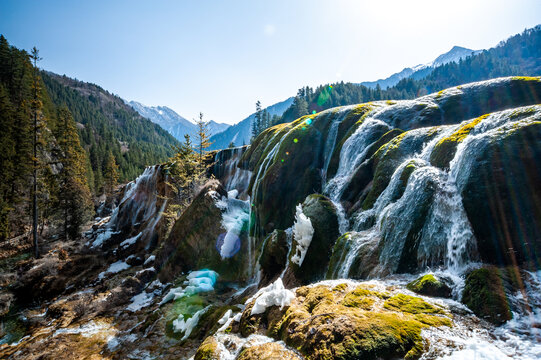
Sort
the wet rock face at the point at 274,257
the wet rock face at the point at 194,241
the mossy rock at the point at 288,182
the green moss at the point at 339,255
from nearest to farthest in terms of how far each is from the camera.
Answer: the green moss at the point at 339,255
the wet rock face at the point at 274,257
the mossy rock at the point at 288,182
the wet rock face at the point at 194,241

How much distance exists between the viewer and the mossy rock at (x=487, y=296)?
505 cm

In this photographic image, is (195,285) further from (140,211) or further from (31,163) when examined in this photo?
(140,211)

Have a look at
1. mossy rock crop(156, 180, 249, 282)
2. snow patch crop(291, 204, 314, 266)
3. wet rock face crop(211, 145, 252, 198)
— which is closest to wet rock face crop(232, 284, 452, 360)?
snow patch crop(291, 204, 314, 266)

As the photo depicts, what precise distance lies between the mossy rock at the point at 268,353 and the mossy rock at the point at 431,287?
13.0 ft

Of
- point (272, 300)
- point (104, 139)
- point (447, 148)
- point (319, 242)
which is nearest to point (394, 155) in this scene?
point (447, 148)

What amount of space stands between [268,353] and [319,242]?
874 cm

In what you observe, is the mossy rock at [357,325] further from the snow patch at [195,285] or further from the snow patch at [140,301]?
the snow patch at [140,301]

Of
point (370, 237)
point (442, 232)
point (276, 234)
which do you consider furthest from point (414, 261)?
point (276, 234)

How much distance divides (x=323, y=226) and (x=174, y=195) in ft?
96.1

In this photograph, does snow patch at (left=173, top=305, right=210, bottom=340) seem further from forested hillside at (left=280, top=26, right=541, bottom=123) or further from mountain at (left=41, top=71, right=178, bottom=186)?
forested hillside at (left=280, top=26, right=541, bottom=123)

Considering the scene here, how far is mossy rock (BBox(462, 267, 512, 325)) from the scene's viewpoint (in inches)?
199

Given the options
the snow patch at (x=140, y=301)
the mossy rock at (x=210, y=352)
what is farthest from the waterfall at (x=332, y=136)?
the snow patch at (x=140, y=301)

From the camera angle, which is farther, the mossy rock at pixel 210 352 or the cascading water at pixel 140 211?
the cascading water at pixel 140 211

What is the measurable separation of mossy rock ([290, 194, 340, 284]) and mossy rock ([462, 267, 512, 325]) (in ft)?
23.2
